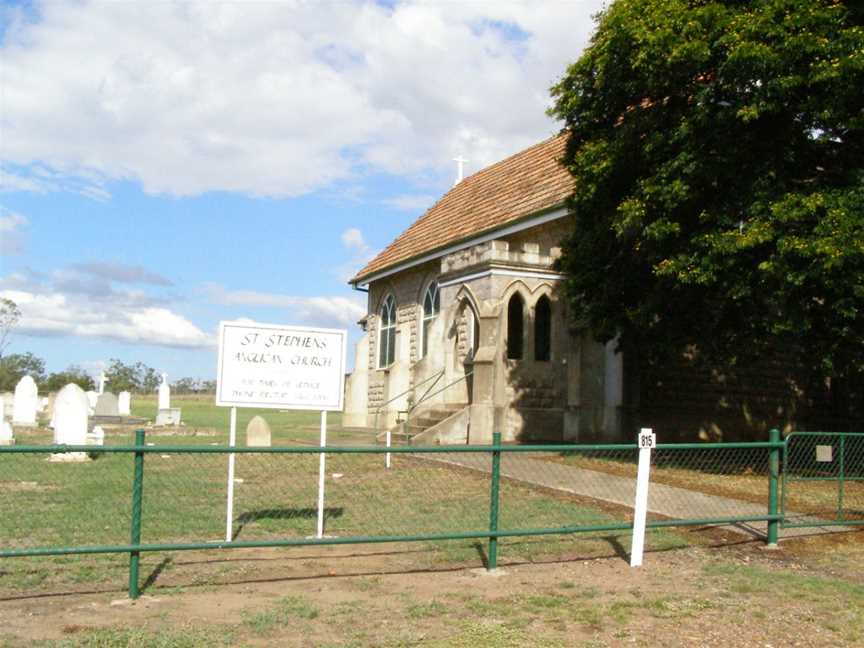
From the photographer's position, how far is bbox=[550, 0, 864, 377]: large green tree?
12.0 meters

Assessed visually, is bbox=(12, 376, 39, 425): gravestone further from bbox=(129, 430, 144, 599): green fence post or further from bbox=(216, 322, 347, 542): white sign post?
bbox=(129, 430, 144, 599): green fence post

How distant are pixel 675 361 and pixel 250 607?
16.3 meters

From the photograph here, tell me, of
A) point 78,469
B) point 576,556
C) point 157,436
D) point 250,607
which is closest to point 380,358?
point 157,436

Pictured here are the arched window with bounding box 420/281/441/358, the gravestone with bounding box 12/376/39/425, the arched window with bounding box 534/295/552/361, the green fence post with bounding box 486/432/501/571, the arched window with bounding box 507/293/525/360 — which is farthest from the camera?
the gravestone with bounding box 12/376/39/425

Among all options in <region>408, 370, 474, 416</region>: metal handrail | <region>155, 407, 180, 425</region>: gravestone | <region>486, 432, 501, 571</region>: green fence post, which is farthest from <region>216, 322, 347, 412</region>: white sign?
<region>155, 407, 180, 425</region>: gravestone

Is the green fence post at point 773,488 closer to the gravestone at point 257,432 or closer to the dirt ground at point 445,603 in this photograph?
the dirt ground at point 445,603

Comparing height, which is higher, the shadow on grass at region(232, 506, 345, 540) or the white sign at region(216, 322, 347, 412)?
the white sign at region(216, 322, 347, 412)

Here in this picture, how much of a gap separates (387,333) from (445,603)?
2371cm

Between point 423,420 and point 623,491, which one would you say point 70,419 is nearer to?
point 423,420

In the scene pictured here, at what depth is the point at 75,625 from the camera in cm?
603

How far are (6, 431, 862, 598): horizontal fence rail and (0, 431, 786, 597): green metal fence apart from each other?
2cm

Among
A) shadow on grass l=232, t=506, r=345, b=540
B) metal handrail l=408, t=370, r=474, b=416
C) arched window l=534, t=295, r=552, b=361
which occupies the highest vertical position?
arched window l=534, t=295, r=552, b=361

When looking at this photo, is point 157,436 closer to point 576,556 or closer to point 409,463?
point 409,463

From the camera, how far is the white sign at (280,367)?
956 centimetres
